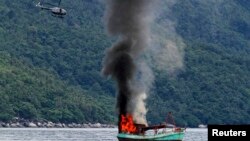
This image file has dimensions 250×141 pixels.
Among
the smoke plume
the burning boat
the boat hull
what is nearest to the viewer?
the boat hull

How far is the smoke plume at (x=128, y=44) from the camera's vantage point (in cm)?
11369

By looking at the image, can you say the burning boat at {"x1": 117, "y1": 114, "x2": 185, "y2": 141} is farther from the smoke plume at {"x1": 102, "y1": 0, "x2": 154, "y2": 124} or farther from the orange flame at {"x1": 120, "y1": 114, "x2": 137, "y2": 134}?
the smoke plume at {"x1": 102, "y1": 0, "x2": 154, "y2": 124}

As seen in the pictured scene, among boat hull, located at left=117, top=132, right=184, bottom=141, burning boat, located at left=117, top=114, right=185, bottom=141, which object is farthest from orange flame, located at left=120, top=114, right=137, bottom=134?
boat hull, located at left=117, top=132, right=184, bottom=141

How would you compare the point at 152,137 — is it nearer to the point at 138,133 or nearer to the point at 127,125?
the point at 138,133

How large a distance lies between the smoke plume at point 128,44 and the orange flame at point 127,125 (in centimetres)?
279

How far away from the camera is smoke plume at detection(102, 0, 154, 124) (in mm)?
113688

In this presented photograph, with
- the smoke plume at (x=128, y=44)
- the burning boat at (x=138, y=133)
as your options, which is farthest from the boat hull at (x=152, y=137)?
the smoke plume at (x=128, y=44)

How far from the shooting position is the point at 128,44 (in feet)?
376

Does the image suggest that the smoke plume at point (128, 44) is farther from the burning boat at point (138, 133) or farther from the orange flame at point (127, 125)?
the burning boat at point (138, 133)

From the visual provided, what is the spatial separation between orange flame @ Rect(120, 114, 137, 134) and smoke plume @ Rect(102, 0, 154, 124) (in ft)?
9.15

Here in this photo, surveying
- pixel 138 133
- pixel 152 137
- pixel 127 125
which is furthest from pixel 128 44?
pixel 152 137

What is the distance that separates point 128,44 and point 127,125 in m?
10.8

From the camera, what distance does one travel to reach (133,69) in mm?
114562

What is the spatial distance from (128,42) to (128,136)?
550 inches
